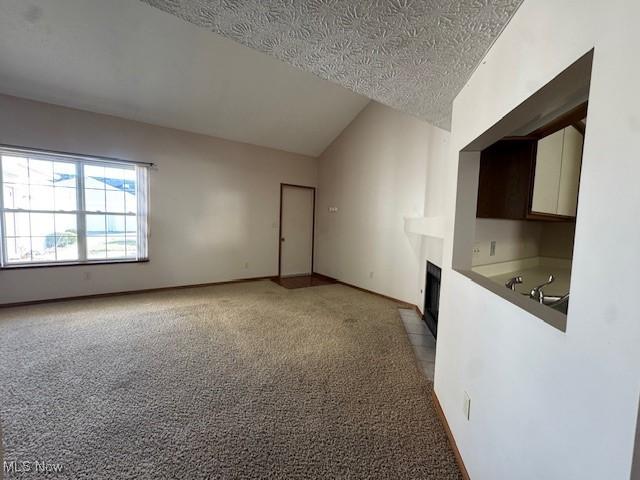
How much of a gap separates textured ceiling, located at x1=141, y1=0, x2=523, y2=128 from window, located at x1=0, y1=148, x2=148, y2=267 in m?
3.67

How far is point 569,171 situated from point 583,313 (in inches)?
103

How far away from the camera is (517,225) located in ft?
8.82

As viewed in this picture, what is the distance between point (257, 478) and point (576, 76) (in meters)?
2.04

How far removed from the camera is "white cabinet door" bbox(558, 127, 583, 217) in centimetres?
246

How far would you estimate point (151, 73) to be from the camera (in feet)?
11.0

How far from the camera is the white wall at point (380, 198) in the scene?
12.6 ft

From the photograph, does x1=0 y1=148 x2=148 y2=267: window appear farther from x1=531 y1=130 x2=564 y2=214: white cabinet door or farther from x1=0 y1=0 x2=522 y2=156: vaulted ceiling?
x1=531 y1=130 x2=564 y2=214: white cabinet door

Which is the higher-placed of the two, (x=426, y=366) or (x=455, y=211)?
(x=455, y=211)

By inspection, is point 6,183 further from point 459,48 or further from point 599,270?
point 599,270

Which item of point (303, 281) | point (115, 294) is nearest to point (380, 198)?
point (303, 281)

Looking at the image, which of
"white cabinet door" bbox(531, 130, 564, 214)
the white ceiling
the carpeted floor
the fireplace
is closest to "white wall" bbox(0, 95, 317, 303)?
the white ceiling

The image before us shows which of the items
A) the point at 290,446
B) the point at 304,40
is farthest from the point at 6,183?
the point at 290,446

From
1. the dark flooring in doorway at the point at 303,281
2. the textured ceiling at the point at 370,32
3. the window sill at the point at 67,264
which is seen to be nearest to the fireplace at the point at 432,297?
the textured ceiling at the point at 370,32

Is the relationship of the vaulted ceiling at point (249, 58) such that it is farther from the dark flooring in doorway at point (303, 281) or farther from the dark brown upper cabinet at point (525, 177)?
the dark flooring in doorway at point (303, 281)
